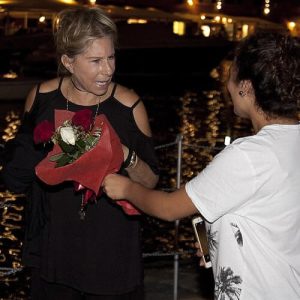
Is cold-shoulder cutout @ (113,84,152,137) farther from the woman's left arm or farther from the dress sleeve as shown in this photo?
the dress sleeve

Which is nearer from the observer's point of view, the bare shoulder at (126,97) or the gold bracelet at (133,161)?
the gold bracelet at (133,161)

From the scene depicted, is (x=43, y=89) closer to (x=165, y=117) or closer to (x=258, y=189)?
(x=258, y=189)

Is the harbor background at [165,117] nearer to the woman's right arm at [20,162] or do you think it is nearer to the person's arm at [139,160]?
the person's arm at [139,160]

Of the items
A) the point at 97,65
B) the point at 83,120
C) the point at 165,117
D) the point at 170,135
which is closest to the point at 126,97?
the point at 97,65

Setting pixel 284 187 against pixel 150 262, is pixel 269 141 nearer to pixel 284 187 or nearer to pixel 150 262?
pixel 284 187

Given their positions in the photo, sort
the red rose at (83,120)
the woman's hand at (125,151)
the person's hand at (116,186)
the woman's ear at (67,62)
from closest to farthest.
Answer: the person's hand at (116,186) → the red rose at (83,120) → the woman's hand at (125,151) → the woman's ear at (67,62)

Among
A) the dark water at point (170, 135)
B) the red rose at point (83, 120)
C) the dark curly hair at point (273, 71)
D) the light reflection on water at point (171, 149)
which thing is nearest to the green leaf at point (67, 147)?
the red rose at point (83, 120)

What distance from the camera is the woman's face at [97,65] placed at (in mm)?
3785

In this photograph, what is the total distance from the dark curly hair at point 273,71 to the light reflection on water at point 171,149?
2.25 meters

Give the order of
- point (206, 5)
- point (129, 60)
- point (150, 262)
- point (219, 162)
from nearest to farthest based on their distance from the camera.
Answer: point (219, 162)
point (150, 262)
point (129, 60)
point (206, 5)

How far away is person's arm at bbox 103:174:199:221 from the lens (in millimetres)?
3066

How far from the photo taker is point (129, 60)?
29.4 metres

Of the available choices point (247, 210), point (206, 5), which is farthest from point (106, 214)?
point (206, 5)

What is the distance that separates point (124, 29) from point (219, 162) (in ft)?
92.6
